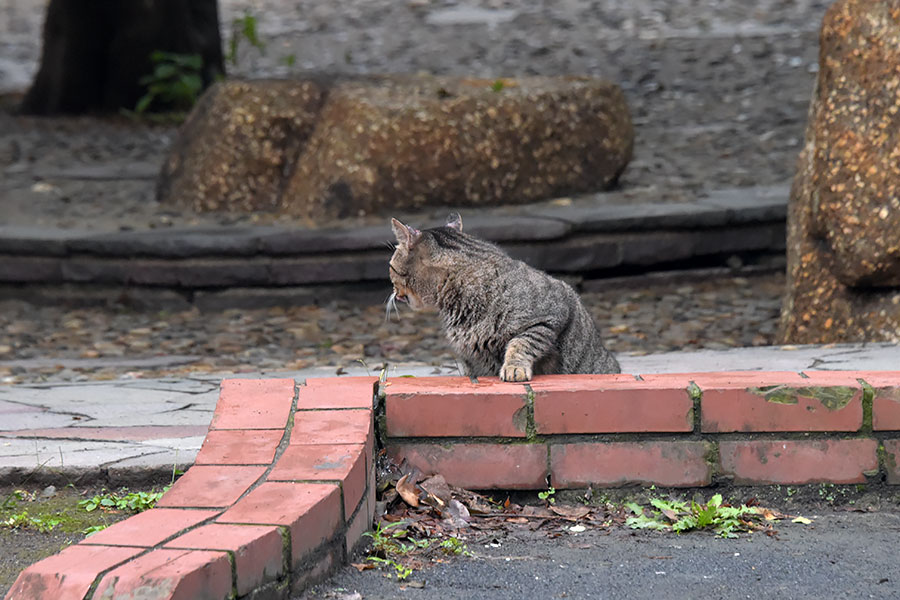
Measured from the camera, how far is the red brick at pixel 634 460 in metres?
2.69

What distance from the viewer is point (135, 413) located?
3764mm

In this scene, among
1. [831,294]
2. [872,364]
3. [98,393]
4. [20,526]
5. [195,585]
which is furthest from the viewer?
[831,294]

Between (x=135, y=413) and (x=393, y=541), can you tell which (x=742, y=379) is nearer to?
(x=393, y=541)

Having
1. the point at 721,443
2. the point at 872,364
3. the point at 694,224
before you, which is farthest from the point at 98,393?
the point at 694,224

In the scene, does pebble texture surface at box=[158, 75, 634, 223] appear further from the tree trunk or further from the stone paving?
the stone paving

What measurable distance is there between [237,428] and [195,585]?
0.75 meters

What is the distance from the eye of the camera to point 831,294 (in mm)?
4738

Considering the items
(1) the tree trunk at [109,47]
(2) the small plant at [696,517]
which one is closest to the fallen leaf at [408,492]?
(2) the small plant at [696,517]

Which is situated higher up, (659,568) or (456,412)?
(456,412)

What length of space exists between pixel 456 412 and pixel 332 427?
0.29m

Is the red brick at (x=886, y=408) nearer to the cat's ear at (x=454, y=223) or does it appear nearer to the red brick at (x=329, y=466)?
the red brick at (x=329, y=466)

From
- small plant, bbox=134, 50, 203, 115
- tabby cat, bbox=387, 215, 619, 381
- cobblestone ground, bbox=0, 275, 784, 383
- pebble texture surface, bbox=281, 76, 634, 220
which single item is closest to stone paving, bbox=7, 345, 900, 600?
tabby cat, bbox=387, 215, 619, 381

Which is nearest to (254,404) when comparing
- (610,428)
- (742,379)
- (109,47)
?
(610,428)

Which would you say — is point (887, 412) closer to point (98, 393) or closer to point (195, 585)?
point (195, 585)
